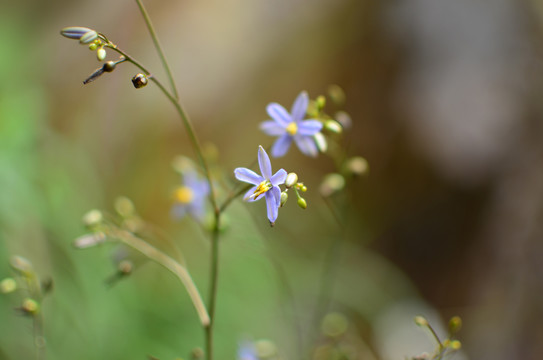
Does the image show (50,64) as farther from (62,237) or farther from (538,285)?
(538,285)

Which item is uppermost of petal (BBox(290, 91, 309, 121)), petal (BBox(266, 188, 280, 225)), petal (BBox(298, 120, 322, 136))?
petal (BBox(290, 91, 309, 121))

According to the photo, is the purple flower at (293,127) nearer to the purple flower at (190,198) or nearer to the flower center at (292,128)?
the flower center at (292,128)

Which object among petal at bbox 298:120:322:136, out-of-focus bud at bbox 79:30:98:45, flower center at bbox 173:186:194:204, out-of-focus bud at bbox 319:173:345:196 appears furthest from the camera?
flower center at bbox 173:186:194:204

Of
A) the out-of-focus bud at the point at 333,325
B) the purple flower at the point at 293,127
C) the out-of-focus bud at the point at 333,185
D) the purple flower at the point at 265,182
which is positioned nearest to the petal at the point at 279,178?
the purple flower at the point at 265,182

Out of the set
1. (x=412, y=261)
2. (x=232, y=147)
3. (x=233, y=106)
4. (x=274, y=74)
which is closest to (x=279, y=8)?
(x=274, y=74)

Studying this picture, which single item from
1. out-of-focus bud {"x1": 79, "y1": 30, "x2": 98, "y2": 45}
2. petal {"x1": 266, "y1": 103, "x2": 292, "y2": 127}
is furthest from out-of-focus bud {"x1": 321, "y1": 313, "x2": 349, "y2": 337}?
out-of-focus bud {"x1": 79, "y1": 30, "x2": 98, "y2": 45}

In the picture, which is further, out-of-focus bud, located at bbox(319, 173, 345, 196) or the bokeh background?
the bokeh background

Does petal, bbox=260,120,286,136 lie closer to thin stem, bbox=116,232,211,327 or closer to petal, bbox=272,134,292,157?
petal, bbox=272,134,292,157
